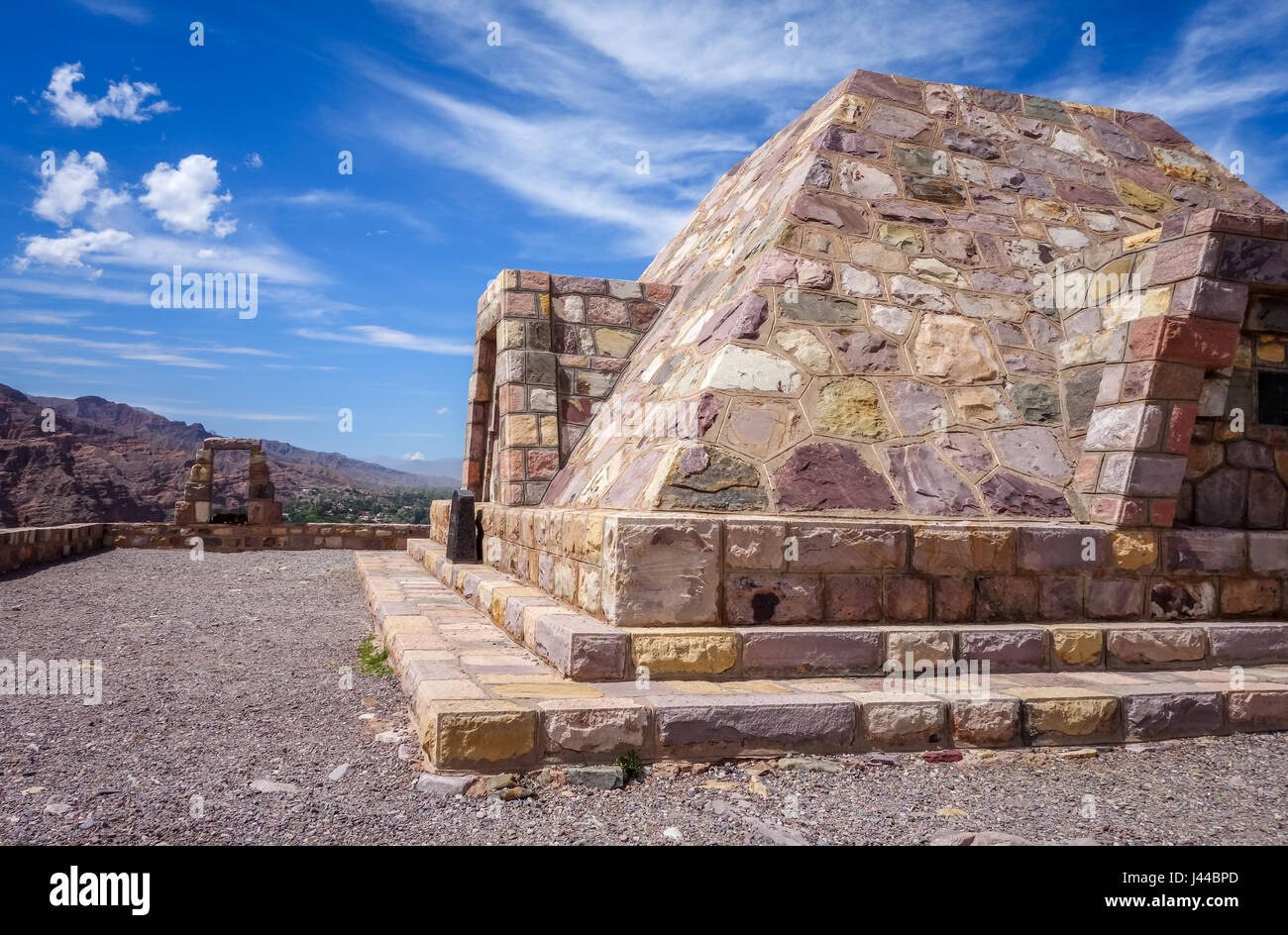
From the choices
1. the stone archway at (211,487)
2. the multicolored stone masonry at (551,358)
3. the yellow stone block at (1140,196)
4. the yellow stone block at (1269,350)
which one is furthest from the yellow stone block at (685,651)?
the stone archway at (211,487)

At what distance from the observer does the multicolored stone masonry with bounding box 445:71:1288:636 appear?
406cm

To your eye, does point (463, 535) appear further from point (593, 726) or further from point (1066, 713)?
point (1066, 713)

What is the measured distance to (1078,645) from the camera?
4266 mm

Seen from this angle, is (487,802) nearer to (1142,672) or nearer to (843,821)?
(843,821)

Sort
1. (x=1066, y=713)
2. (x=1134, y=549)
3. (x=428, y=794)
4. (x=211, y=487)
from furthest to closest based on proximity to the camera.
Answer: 1. (x=211, y=487)
2. (x=1134, y=549)
3. (x=1066, y=713)
4. (x=428, y=794)

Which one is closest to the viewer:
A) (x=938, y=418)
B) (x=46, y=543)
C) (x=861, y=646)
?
(x=861, y=646)

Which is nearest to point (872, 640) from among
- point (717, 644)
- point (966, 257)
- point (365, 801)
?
point (717, 644)

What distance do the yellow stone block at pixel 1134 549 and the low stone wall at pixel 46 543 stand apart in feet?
36.6

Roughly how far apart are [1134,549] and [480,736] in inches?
137

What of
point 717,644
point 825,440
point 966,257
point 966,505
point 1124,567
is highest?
point 966,257

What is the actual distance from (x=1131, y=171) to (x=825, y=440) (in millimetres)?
4314

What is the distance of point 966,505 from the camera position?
4.46m

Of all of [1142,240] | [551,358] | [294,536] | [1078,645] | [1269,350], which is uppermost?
[1142,240]

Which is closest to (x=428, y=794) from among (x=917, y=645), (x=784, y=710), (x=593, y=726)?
(x=593, y=726)
